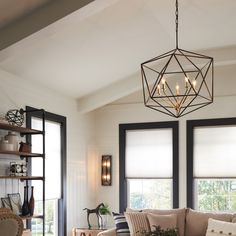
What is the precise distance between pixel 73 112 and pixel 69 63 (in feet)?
4.99

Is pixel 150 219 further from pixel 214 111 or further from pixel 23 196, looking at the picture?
pixel 214 111

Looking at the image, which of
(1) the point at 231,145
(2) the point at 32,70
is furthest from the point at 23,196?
(1) the point at 231,145

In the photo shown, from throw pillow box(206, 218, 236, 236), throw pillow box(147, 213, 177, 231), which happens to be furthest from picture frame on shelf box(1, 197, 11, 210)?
throw pillow box(206, 218, 236, 236)

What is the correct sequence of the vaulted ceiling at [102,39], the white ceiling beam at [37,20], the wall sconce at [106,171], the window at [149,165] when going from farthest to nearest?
the wall sconce at [106,171] < the window at [149,165] < the vaulted ceiling at [102,39] < the white ceiling beam at [37,20]

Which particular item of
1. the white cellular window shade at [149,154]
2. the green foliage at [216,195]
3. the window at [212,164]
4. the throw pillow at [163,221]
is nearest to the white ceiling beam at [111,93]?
the white cellular window shade at [149,154]

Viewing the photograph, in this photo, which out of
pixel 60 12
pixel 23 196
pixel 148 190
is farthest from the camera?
pixel 148 190

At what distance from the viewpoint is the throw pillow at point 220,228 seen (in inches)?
211

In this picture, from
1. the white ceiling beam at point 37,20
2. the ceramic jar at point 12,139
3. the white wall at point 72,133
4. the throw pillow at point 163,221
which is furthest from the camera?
the throw pillow at point 163,221

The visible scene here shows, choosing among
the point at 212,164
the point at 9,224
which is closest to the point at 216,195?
the point at 212,164

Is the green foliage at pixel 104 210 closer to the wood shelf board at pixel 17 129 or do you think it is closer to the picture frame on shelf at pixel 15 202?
the picture frame on shelf at pixel 15 202

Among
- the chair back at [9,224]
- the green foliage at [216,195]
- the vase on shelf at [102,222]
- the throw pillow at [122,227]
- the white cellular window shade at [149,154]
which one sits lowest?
the vase on shelf at [102,222]

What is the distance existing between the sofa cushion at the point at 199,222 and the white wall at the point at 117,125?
3.68ft

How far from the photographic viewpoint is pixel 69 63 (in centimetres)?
575

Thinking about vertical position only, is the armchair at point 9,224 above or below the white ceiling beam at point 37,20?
below
